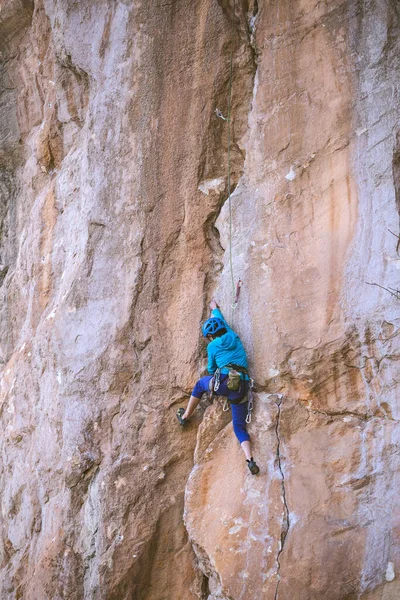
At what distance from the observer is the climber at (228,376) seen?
580 centimetres

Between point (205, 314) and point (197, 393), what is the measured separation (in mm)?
843

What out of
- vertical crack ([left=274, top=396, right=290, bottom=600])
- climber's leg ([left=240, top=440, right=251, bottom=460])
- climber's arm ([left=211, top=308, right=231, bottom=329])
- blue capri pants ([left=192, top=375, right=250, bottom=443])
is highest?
climber's arm ([left=211, top=308, right=231, bottom=329])

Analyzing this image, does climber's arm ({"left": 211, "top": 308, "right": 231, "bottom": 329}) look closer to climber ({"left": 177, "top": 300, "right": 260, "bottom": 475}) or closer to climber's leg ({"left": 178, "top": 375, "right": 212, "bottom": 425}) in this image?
climber ({"left": 177, "top": 300, "right": 260, "bottom": 475})

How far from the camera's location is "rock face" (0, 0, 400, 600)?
18.2 feet

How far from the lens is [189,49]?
6.80m

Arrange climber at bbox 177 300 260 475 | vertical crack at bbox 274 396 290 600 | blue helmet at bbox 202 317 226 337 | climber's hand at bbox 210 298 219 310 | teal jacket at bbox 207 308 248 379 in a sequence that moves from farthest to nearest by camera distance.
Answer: climber's hand at bbox 210 298 219 310 < blue helmet at bbox 202 317 226 337 < teal jacket at bbox 207 308 248 379 < climber at bbox 177 300 260 475 < vertical crack at bbox 274 396 290 600

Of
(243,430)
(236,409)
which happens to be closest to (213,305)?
(236,409)

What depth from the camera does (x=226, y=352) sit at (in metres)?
5.96

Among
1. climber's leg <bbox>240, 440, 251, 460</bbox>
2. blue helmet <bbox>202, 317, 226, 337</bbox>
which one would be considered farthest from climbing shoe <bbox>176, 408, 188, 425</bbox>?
blue helmet <bbox>202, 317, 226, 337</bbox>

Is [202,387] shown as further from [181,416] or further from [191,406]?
[181,416]

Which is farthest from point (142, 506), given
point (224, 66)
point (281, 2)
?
point (281, 2)

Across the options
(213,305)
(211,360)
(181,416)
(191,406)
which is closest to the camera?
(211,360)

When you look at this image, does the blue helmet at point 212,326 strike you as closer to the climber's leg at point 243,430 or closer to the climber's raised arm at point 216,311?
the climber's raised arm at point 216,311

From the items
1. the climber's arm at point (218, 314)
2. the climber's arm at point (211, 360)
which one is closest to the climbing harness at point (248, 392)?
the climber's arm at point (211, 360)
